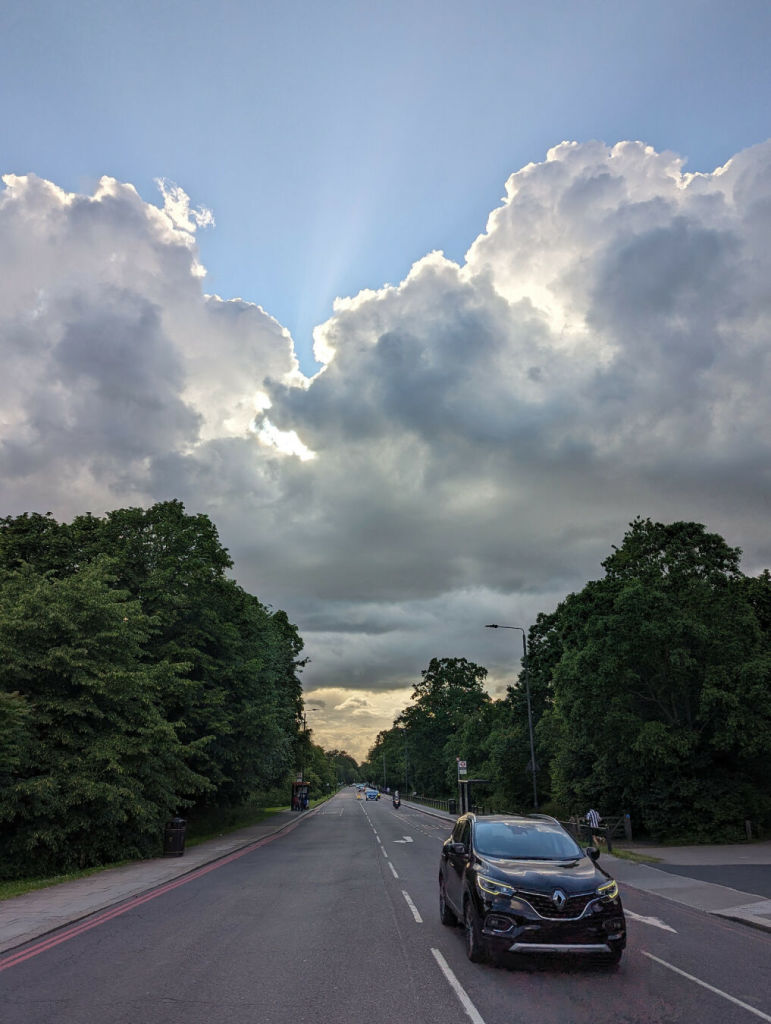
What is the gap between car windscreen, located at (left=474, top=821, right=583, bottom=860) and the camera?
8.45m

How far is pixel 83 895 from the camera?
44.7 ft

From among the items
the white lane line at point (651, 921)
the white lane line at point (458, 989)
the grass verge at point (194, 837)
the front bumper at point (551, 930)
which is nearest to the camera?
the white lane line at point (458, 989)

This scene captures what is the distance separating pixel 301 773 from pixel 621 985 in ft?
251

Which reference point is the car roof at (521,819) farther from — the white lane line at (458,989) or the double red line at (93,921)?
the double red line at (93,921)

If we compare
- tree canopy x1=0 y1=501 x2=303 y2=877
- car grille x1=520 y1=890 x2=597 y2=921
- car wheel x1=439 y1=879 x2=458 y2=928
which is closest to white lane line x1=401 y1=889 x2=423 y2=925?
car wheel x1=439 y1=879 x2=458 y2=928

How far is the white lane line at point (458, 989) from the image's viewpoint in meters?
6.07

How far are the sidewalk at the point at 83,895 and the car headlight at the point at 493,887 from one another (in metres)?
6.54

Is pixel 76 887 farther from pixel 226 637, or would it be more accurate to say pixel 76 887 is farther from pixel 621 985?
pixel 226 637

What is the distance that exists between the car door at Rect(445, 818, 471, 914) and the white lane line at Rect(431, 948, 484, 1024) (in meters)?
0.67

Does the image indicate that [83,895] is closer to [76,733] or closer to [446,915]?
[76,733]

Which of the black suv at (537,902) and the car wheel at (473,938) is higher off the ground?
the black suv at (537,902)

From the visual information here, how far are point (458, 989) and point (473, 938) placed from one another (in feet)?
2.86

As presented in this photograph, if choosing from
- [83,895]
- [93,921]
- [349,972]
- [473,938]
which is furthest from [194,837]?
[473,938]

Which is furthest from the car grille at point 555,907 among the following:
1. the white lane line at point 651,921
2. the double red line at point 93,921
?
the double red line at point 93,921
